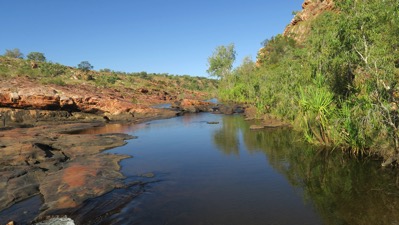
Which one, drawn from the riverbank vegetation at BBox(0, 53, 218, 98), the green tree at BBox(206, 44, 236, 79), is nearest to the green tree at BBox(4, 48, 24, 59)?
the riverbank vegetation at BBox(0, 53, 218, 98)

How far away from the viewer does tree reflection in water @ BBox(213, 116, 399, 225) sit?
8180 mm

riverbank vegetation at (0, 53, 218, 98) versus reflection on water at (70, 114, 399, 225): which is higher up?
riverbank vegetation at (0, 53, 218, 98)

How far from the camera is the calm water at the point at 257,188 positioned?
838 centimetres

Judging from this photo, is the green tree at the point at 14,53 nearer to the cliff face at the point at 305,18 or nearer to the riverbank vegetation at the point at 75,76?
the riverbank vegetation at the point at 75,76

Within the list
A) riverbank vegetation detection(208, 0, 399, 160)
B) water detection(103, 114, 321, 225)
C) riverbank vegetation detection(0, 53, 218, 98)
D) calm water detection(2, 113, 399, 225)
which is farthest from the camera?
riverbank vegetation detection(0, 53, 218, 98)

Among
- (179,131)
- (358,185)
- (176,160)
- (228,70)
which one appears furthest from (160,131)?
(228,70)

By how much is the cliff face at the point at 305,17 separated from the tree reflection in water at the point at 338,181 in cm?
6493

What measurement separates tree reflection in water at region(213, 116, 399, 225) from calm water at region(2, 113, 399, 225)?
0.08ft

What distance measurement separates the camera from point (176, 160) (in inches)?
618

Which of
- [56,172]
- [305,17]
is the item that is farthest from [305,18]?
[56,172]

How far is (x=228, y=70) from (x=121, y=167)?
7222 cm

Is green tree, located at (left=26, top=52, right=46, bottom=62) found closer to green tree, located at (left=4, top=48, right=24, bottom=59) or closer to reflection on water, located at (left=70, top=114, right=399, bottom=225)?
green tree, located at (left=4, top=48, right=24, bottom=59)

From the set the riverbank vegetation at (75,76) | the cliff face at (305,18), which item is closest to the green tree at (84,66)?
the riverbank vegetation at (75,76)

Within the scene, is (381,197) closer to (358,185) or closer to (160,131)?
(358,185)
